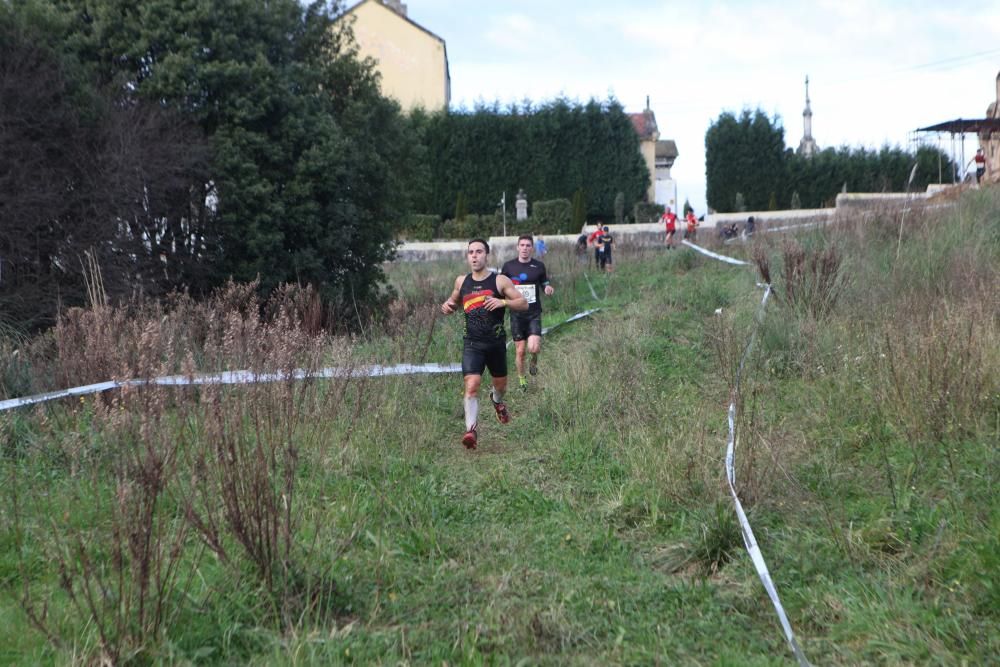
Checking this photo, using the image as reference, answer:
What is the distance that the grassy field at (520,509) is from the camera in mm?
4195

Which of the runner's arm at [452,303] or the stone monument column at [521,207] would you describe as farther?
the stone monument column at [521,207]

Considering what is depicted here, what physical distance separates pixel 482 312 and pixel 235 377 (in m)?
2.80

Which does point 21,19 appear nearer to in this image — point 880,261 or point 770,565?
point 880,261

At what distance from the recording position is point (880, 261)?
447 inches

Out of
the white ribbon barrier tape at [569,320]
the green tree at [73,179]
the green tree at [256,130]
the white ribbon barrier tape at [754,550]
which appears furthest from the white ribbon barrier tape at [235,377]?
the green tree at [256,130]

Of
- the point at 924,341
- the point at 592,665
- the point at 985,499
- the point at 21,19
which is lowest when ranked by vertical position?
the point at 592,665

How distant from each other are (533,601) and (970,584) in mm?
1973

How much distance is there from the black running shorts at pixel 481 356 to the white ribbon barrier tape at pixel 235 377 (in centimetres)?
79

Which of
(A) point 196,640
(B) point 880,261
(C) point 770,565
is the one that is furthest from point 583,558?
(B) point 880,261

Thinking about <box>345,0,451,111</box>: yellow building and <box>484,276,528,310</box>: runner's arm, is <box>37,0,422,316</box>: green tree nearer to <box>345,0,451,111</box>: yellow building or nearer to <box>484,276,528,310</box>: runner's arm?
<box>484,276,528,310</box>: runner's arm

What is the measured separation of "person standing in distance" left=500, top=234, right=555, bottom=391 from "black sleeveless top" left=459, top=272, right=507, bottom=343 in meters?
2.22

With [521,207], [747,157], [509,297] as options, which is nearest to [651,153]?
[747,157]

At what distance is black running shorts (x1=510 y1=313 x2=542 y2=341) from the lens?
36.8 feet

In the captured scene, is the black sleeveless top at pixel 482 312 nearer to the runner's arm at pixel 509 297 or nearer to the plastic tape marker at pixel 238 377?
the runner's arm at pixel 509 297
